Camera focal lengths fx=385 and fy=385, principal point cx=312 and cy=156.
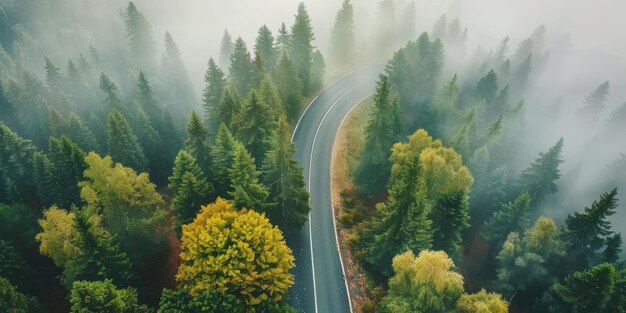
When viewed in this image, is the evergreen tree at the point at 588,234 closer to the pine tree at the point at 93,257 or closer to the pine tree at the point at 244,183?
the pine tree at the point at 244,183

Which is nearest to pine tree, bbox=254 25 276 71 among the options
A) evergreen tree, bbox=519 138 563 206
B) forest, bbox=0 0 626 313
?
forest, bbox=0 0 626 313

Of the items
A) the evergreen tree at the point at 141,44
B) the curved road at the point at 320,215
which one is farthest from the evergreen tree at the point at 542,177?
the evergreen tree at the point at 141,44

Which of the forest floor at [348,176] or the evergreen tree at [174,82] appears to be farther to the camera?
the evergreen tree at [174,82]

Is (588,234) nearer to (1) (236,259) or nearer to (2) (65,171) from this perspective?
(1) (236,259)

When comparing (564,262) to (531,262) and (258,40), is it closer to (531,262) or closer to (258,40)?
(531,262)

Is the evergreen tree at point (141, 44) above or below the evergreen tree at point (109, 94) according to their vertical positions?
above

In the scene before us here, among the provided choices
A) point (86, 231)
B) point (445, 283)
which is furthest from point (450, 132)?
point (86, 231)
